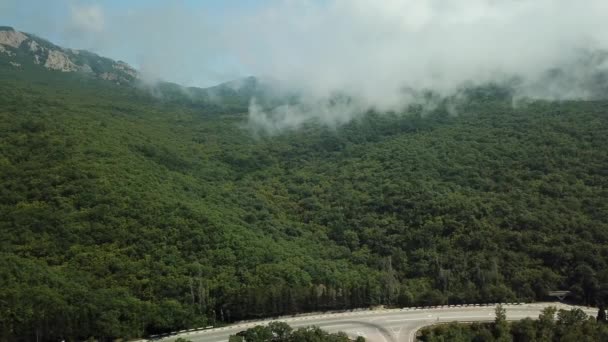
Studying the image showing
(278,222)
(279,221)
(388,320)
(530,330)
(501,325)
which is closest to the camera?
(530,330)

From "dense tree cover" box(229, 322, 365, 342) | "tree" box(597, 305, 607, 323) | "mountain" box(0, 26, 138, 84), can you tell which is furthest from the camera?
"mountain" box(0, 26, 138, 84)

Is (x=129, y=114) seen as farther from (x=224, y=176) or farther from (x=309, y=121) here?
(x=309, y=121)

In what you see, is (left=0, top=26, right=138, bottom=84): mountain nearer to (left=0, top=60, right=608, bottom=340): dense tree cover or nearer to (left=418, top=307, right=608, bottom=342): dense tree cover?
(left=0, top=60, right=608, bottom=340): dense tree cover

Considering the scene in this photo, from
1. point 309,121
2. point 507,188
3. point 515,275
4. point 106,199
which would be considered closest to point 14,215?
point 106,199

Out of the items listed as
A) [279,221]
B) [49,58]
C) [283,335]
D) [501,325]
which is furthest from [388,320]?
[49,58]

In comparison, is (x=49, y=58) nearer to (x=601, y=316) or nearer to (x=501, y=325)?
(x=501, y=325)

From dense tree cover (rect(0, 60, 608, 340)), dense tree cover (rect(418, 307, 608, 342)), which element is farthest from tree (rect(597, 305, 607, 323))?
dense tree cover (rect(0, 60, 608, 340))
